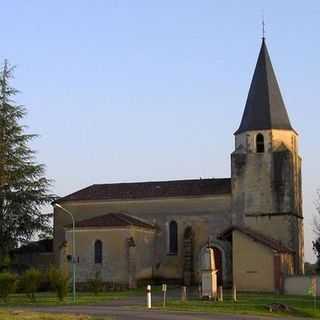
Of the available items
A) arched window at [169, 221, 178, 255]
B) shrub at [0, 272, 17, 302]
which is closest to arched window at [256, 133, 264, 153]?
arched window at [169, 221, 178, 255]

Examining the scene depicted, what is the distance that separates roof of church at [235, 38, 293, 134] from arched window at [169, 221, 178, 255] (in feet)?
29.9

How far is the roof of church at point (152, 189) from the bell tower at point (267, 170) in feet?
6.98

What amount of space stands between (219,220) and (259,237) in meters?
5.40

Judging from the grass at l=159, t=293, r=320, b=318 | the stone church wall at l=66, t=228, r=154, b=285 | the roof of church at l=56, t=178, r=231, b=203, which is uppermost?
the roof of church at l=56, t=178, r=231, b=203

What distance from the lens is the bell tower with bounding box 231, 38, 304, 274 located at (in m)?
61.8

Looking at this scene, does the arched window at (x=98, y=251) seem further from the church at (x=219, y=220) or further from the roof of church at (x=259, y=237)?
the roof of church at (x=259, y=237)

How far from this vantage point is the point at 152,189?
221 feet

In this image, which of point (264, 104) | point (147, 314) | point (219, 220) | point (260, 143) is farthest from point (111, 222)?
point (147, 314)

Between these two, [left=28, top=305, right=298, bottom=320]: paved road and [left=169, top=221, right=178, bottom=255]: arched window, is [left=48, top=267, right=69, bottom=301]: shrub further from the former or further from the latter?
[left=169, top=221, right=178, bottom=255]: arched window

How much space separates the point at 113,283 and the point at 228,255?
9.03 m

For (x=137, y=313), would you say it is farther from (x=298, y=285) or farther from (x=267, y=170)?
(x=267, y=170)

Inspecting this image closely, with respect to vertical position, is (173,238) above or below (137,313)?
above

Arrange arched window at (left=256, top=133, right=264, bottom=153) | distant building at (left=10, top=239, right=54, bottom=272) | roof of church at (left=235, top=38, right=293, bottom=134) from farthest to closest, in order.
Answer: distant building at (left=10, top=239, right=54, bottom=272), roof of church at (left=235, top=38, right=293, bottom=134), arched window at (left=256, top=133, right=264, bottom=153)

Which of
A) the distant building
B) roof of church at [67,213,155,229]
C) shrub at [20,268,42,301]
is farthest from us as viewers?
the distant building
